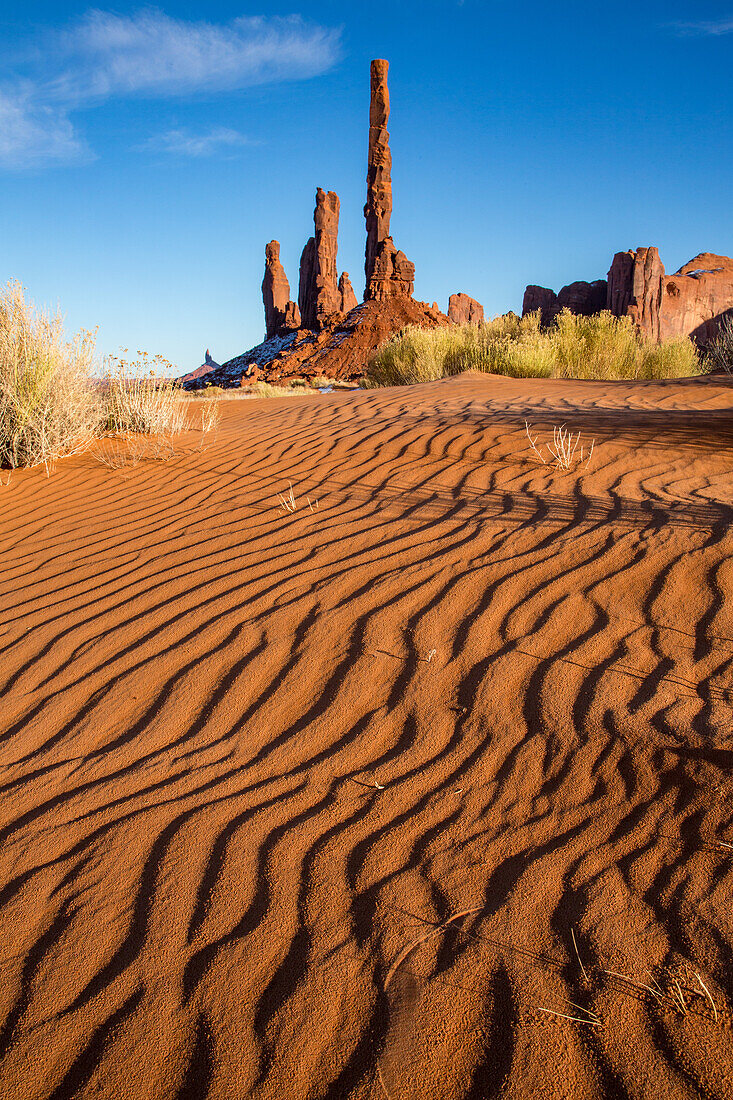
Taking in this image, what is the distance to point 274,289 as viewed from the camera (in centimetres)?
6506

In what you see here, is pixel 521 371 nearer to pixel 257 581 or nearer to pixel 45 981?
pixel 257 581

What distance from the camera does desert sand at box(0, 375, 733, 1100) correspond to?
1.40m

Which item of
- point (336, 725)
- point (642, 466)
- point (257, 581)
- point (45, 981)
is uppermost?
point (642, 466)

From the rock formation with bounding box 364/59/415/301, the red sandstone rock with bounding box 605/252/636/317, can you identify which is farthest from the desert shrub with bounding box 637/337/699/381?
the red sandstone rock with bounding box 605/252/636/317

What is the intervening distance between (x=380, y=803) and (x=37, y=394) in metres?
5.79

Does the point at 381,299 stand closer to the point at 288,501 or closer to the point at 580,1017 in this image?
the point at 288,501

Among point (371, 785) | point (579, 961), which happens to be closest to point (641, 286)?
point (371, 785)

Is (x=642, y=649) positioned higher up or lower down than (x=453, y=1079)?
higher up

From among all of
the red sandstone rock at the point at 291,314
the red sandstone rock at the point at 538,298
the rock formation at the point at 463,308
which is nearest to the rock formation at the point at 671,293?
the red sandstone rock at the point at 538,298

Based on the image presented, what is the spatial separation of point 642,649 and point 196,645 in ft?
5.91

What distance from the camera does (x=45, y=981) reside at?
1588 mm

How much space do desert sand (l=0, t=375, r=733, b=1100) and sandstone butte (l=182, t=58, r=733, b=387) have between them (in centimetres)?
2889

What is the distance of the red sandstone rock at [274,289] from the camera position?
213 ft

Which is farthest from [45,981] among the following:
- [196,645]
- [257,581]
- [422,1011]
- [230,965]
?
[257,581]
